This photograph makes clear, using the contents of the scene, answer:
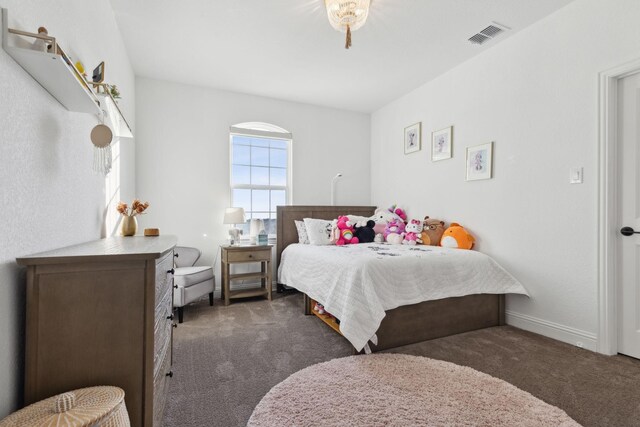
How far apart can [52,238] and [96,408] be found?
29.2 inches

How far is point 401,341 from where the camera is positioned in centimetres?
238

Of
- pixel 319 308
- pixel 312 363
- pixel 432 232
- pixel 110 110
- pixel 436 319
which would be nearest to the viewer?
pixel 110 110

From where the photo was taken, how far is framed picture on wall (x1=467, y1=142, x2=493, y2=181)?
304 cm

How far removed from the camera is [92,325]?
108cm

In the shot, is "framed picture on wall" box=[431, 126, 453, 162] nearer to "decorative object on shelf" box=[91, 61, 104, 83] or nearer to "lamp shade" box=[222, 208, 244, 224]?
"lamp shade" box=[222, 208, 244, 224]

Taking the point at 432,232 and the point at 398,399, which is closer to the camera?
the point at 398,399

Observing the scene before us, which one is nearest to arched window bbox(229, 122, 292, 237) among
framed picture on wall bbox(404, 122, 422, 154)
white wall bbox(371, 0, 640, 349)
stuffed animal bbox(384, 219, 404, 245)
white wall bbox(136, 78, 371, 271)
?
white wall bbox(136, 78, 371, 271)

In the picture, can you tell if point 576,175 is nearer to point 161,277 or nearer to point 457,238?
point 457,238

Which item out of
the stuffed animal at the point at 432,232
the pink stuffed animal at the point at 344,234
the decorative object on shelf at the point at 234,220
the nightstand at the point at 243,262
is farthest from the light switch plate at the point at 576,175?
the decorative object on shelf at the point at 234,220

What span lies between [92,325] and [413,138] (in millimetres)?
3880

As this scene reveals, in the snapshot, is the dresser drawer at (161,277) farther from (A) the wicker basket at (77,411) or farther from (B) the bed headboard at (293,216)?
(B) the bed headboard at (293,216)

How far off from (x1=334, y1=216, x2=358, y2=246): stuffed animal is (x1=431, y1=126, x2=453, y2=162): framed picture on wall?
1.33m

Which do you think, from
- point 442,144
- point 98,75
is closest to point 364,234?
point 442,144

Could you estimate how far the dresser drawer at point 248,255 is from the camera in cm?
355
